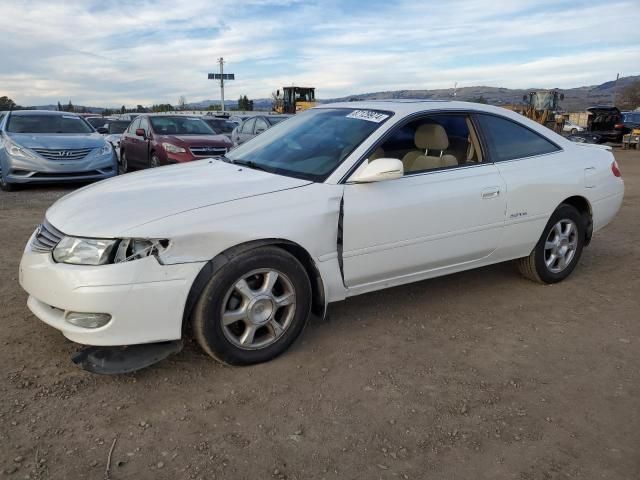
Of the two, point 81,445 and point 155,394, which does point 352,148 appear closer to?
point 155,394

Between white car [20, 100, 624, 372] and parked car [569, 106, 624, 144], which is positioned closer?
white car [20, 100, 624, 372]

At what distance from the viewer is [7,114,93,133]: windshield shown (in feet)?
31.0

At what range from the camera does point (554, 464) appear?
2359 millimetres

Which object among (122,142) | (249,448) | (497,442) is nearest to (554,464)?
(497,442)

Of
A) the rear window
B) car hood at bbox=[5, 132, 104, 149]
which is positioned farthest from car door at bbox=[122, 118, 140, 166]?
the rear window

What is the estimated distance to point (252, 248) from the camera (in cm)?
301

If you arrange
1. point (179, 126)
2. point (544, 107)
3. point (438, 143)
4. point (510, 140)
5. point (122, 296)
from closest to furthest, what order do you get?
1. point (122, 296)
2. point (438, 143)
3. point (510, 140)
4. point (179, 126)
5. point (544, 107)

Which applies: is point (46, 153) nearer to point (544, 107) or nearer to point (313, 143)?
point (313, 143)

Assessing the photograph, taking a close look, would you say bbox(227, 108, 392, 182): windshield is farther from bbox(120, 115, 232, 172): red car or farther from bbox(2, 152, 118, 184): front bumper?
bbox(120, 115, 232, 172): red car

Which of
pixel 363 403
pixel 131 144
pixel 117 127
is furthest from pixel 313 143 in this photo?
pixel 117 127

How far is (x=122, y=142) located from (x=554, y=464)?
12.0 meters

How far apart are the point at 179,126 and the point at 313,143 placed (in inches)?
325

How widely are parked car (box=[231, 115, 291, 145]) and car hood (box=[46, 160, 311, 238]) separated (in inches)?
392

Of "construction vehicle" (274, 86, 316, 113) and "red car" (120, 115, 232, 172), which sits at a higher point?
"construction vehicle" (274, 86, 316, 113)
